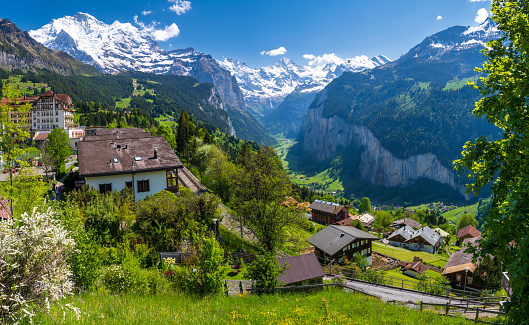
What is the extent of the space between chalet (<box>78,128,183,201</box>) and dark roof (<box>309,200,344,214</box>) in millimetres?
93534

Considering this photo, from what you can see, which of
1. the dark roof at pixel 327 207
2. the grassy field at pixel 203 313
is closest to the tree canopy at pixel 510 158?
the grassy field at pixel 203 313

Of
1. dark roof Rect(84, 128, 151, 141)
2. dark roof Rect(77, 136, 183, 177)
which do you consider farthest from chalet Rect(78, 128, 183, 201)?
dark roof Rect(84, 128, 151, 141)

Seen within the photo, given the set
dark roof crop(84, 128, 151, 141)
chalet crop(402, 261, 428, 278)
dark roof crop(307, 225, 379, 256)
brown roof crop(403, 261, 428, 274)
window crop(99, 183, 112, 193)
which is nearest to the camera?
window crop(99, 183, 112, 193)

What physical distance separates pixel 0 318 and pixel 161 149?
118ft

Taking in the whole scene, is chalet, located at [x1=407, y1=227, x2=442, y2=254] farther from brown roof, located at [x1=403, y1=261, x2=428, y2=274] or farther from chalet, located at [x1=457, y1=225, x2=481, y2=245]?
brown roof, located at [x1=403, y1=261, x2=428, y2=274]

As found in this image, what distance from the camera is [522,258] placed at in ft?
21.9

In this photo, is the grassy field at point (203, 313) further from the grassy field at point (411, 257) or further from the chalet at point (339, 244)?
the grassy field at point (411, 257)

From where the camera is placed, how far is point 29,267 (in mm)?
6676

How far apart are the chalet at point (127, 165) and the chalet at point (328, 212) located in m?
93.9

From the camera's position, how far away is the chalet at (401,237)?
101375 millimetres

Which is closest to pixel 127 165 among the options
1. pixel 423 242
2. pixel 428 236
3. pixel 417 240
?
pixel 417 240

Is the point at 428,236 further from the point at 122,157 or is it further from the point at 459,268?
the point at 122,157

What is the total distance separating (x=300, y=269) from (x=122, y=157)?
27050mm

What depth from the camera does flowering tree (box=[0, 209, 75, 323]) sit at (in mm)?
6258
